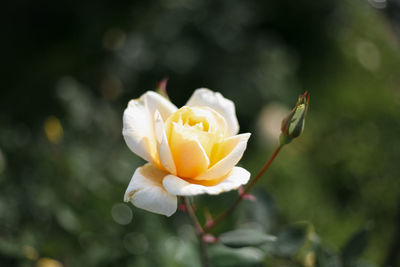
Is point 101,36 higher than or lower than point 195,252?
lower

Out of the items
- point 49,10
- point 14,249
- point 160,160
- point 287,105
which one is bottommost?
point 287,105

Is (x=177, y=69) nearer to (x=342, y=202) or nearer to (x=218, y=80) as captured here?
(x=218, y=80)

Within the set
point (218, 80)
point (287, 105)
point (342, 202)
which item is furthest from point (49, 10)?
point (342, 202)

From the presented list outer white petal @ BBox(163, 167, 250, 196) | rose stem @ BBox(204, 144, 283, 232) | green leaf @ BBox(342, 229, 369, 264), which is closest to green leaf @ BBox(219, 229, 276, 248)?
rose stem @ BBox(204, 144, 283, 232)

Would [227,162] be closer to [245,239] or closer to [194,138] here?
[194,138]

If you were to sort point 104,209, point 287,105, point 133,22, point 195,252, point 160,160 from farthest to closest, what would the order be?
point 287,105 < point 133,22 < point 104,209 < point 195,252 < point 160,160

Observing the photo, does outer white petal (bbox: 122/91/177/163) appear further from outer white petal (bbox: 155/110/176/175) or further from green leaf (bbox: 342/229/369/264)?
green leaf (bbox: 342/229/369/264)

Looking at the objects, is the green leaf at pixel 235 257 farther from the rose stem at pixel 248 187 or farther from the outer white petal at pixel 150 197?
the outer white petal at pixel 150 197
